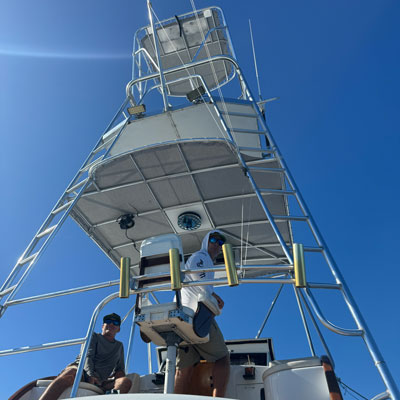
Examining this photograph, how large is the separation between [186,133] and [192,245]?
8.07ft

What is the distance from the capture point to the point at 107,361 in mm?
4520

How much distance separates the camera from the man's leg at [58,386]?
12.2 feet

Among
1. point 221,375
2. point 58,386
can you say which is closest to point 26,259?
point 58,386

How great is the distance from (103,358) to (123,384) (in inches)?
16.2

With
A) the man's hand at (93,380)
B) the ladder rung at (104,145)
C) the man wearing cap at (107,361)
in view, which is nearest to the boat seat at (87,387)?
the man wearing cap at (107,361)

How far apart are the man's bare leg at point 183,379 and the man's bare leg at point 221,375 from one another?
Answer: 282mm

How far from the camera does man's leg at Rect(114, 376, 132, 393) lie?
166 inches

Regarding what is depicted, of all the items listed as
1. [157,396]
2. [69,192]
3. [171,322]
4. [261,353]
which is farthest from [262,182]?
[157,396]

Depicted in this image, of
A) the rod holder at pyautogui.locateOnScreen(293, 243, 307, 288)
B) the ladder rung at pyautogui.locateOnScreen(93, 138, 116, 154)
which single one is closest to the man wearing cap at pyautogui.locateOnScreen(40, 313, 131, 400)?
the rod holder at pyautogui.locateOnScreen(293, 243, 307, 288)

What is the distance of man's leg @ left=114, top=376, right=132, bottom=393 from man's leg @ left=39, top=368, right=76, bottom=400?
0.63 m

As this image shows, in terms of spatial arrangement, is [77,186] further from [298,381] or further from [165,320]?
[298,381]

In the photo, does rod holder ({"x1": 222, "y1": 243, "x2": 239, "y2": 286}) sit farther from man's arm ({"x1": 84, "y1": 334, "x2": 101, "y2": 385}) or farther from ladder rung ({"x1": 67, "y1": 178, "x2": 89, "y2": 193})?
ladder rung ({"x1": 67, "y1": 178, "x2": 89, "y2": 193})

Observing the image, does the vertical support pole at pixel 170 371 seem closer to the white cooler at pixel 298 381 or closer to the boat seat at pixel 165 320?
the boat seat at pixel 165 320

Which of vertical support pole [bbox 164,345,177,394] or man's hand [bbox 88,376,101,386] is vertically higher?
man's hand [bbox 88,376,101,386]
